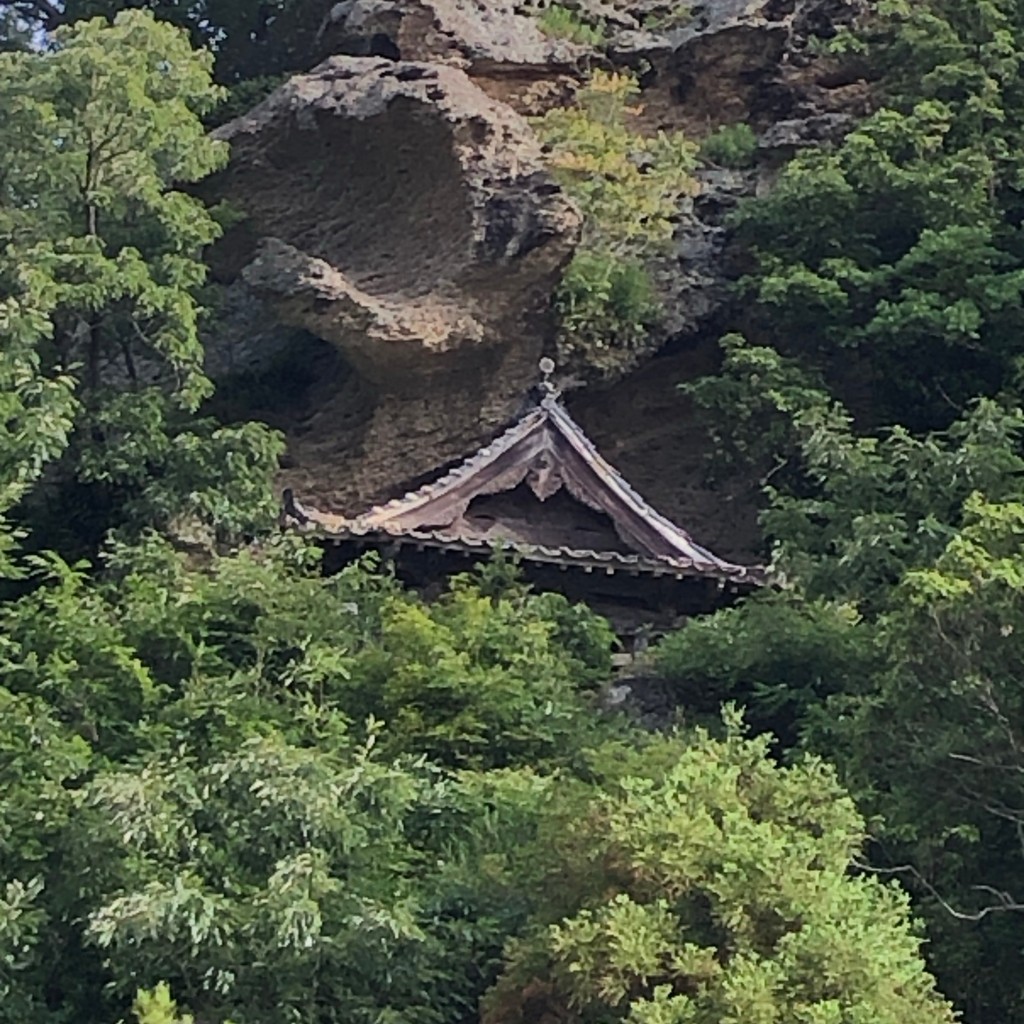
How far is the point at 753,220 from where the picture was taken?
1600 centimetres

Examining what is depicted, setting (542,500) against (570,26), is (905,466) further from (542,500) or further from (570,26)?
(570,26)

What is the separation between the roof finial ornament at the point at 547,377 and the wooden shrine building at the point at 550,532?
0.10ft

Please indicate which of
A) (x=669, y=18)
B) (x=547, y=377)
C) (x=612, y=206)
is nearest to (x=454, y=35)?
(x=612, y=206)

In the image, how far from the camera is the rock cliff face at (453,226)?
15.1 meters

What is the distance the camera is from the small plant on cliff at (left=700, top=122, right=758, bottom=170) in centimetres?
1722

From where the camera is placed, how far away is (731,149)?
1722cm

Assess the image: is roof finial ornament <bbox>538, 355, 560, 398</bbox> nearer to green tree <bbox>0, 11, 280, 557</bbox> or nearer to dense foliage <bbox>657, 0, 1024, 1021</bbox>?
dense foliage <bbox>657, 0, 1024, 1021</bbox>

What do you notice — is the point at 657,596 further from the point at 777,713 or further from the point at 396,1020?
the point at 396,1020

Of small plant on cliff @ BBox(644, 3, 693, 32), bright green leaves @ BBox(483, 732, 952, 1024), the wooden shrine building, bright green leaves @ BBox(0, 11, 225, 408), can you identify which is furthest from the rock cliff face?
bright green leaves @ BBox(483, 732, 952, 1024)

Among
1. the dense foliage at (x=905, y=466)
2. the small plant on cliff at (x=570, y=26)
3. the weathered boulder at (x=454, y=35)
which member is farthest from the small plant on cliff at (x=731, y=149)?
the small plant on cliff at (x=570, y=26)

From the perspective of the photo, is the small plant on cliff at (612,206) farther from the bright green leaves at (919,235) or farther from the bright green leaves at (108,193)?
the bright green leaves at (108,193)

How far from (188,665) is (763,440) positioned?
5.67 metres

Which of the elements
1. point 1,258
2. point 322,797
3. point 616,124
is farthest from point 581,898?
point 616,124

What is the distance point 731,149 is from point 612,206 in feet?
4.75
